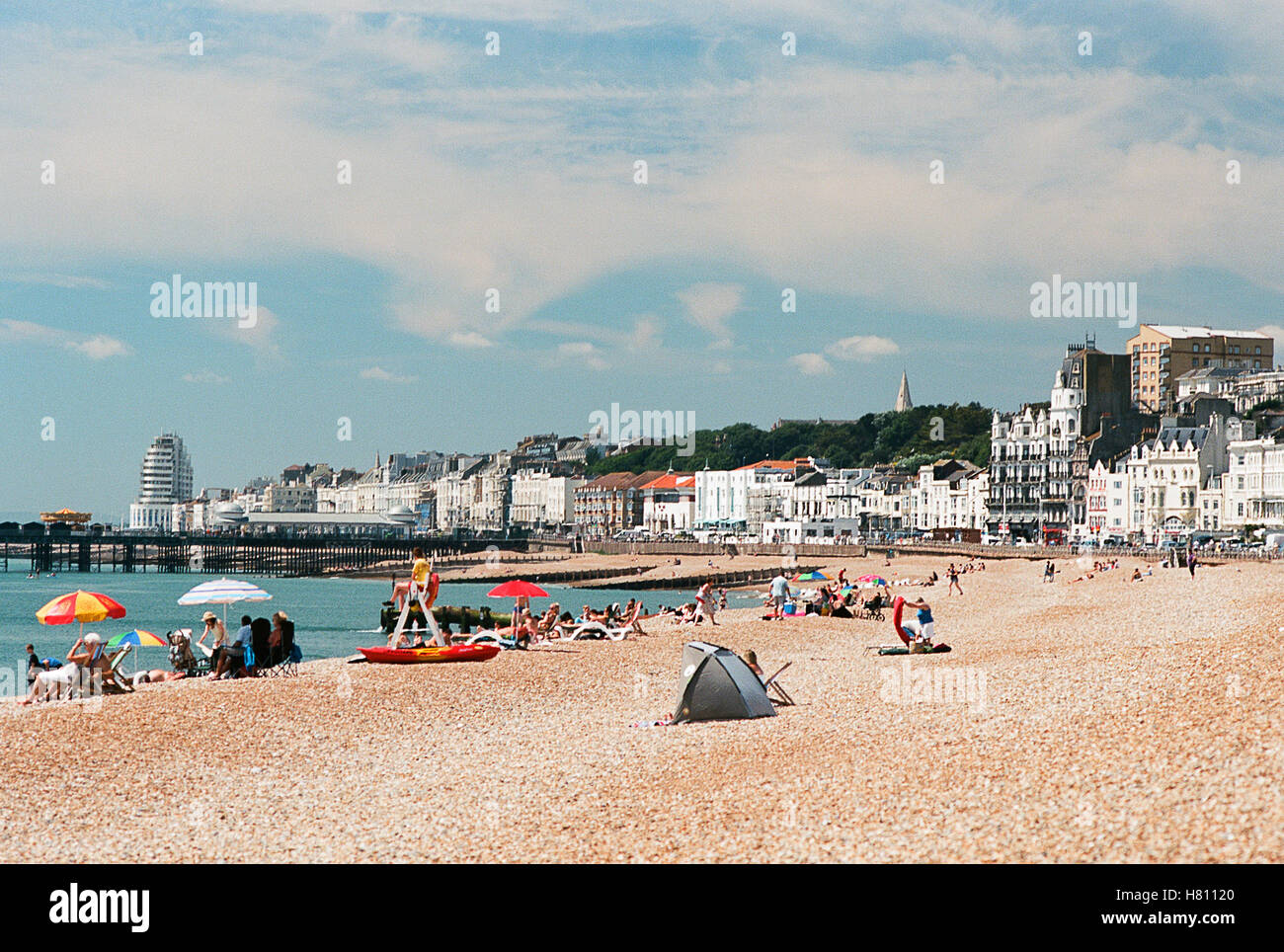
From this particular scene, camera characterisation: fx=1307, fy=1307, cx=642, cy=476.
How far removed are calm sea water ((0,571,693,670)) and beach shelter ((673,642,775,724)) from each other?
51.4 feet

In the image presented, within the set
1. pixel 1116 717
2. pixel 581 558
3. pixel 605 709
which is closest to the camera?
pixel 1116 717

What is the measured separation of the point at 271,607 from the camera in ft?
206

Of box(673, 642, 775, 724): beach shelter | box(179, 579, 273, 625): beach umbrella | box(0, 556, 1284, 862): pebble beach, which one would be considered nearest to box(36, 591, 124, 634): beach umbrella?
box(0, 556, 1284, 862): pebble beach

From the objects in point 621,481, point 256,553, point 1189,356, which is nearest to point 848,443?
point 621,481

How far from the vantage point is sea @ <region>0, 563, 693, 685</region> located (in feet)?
122

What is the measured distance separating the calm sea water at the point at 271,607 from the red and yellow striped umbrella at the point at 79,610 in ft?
21.1

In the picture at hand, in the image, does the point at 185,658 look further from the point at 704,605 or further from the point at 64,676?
the point at 704,605

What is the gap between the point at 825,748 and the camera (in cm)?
1322

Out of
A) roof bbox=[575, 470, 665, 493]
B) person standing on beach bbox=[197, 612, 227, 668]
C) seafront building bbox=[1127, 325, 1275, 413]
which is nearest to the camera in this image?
person standing on beach bbox=[197, 612, 227, 668]

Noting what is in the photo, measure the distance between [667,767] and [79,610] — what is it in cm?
1205

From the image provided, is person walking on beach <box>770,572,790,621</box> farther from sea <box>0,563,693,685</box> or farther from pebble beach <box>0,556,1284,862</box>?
pebble beach <box>0,556,1284,862</box>
